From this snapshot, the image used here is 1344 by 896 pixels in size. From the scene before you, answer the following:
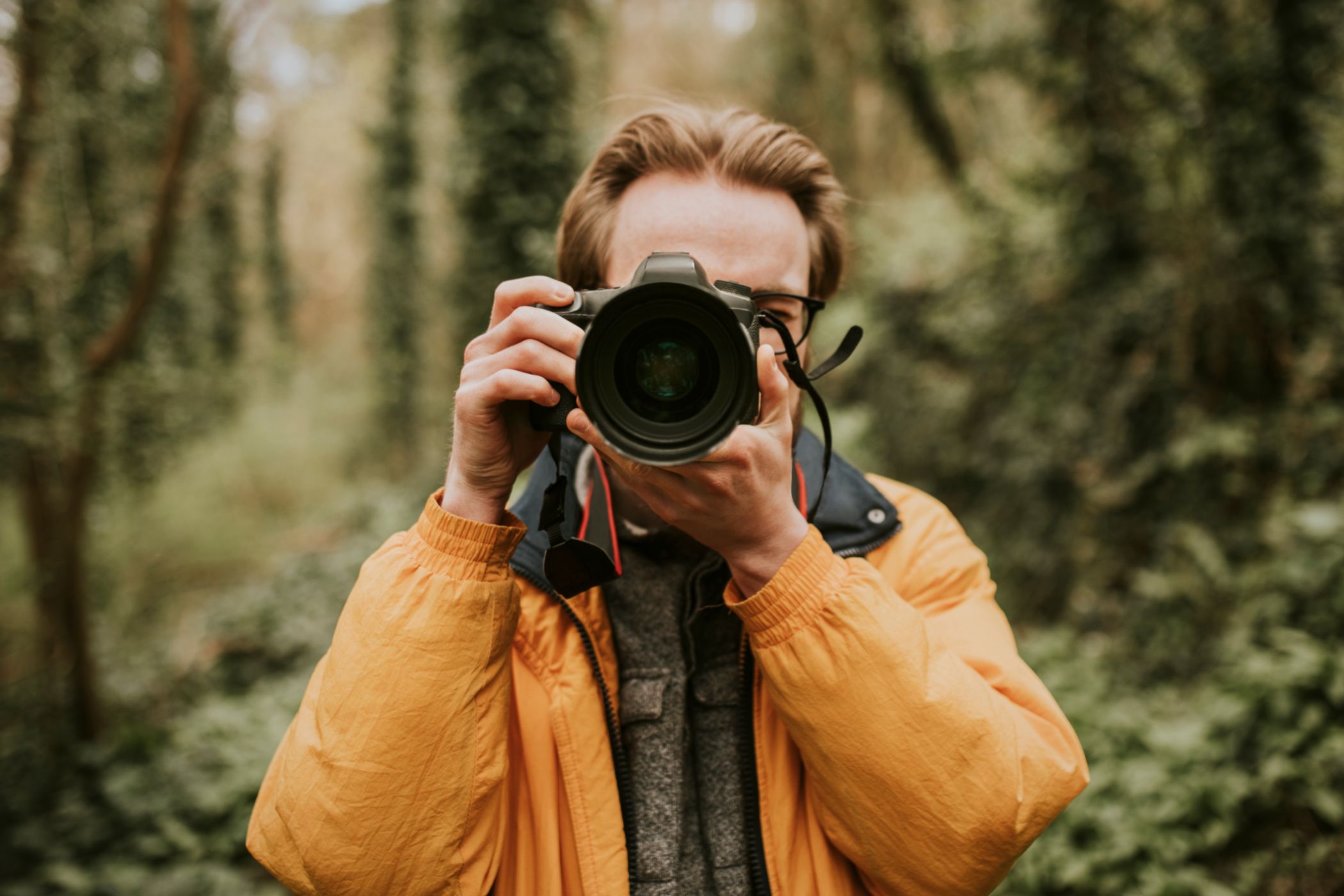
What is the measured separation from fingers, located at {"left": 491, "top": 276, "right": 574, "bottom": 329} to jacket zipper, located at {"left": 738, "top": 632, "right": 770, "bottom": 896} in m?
0.56

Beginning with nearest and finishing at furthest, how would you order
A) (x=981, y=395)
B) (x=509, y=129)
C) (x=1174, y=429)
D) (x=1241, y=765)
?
(x=1241, y=765) < (x=1174, y=429) < (x=509, y=129) < (x=981, y=395)

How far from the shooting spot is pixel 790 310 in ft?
4.06

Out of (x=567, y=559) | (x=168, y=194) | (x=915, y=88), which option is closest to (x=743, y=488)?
(x=567, y=559)

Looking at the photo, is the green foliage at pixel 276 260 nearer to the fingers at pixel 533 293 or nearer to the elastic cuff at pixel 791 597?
the fingers at pixel 533 293

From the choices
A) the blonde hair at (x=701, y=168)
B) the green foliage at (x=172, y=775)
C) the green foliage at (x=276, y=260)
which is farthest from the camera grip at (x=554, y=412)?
the green foliage at (x=276, y=260)

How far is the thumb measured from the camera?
960 mm

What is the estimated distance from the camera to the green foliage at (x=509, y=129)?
16.6 feet

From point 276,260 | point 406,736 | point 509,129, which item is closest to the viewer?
point 406,736

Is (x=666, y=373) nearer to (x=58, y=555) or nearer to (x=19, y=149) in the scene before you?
(x=19, y=149)

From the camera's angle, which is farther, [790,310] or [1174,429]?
[1174,429]

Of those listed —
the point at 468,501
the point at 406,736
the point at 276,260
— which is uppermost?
the point at 276,260

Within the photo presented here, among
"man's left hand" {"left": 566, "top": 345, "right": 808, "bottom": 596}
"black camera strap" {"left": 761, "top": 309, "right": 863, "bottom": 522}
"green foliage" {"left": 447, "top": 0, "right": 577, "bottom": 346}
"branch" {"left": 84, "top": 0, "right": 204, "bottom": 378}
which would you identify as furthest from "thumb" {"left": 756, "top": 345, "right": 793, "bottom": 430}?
"green foliage" {"left": 447, "top": 0, "right": 577, "bottom": 346}

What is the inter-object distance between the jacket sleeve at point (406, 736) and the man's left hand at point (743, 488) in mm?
207

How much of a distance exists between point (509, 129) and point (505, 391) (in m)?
4.69
